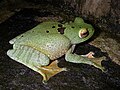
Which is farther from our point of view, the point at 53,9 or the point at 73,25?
the point at 53,9

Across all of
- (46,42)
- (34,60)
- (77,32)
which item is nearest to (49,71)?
(34,60)

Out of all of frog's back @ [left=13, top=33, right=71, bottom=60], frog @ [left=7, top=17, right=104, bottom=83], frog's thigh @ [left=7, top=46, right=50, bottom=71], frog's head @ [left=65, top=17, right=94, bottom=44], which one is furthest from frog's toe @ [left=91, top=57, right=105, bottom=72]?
frog's thigh @ [left=7, top=46, right=50, bottom=71]

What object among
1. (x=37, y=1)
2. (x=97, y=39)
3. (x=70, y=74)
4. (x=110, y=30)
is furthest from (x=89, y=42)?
(x=37, y=1)

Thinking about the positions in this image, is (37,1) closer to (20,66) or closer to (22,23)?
(22,23)

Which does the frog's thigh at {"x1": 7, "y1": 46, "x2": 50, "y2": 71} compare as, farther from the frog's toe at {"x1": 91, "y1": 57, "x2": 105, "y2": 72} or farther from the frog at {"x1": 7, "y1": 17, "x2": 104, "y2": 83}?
the frog's toe at {"x1": 91, "y1": 57, "x2": 105, "y2": 72}

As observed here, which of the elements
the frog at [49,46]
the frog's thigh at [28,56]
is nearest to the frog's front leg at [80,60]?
the frog at [49,46]

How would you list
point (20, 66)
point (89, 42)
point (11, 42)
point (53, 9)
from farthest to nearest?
point (53, 9) < point (89, 42) < point (11, 42) < point (20, 66)

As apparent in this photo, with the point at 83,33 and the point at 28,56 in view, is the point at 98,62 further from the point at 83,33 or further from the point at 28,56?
the point at 28,56
